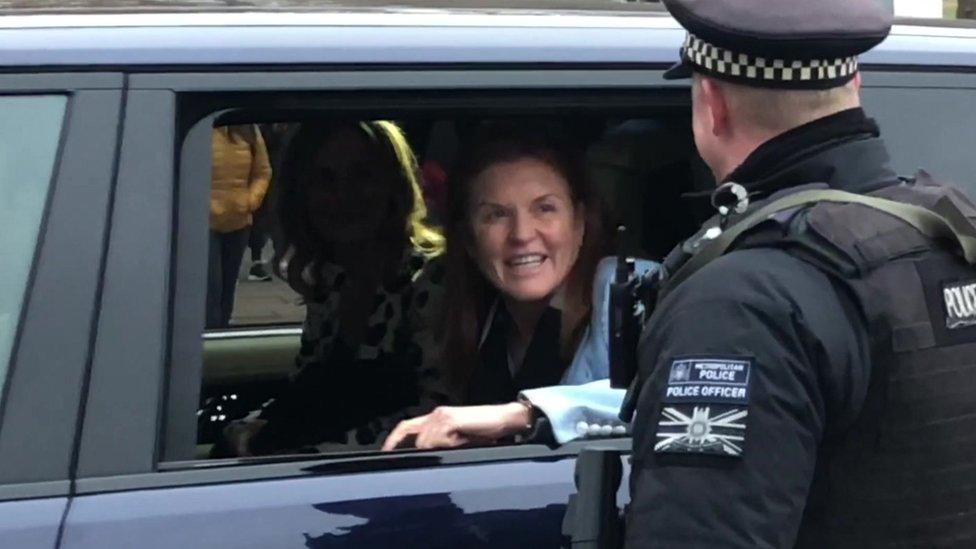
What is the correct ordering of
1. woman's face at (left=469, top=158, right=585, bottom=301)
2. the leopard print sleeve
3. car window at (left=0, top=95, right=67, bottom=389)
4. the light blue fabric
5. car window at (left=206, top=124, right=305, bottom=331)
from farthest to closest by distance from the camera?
woman's face at (left=469, top=158, right=585, bottom=301) < the leopard print sleeve < car window at (left=206, top=124, right=305, bottom=331) < the light blue fabric < car window at (left=0, top=95, right=67, bottom=389)

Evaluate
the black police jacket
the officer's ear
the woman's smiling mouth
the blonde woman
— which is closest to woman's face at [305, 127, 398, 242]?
the blonde woman

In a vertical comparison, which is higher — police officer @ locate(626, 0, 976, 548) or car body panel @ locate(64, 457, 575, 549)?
police officer @ locate(626, 0, 976, 548)

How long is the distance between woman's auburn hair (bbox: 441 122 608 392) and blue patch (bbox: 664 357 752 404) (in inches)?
41.7

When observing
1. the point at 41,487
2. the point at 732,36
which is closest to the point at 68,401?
the point at 41,487

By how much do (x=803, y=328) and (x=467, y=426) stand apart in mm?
738

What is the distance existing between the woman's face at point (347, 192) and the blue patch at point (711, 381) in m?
1.59

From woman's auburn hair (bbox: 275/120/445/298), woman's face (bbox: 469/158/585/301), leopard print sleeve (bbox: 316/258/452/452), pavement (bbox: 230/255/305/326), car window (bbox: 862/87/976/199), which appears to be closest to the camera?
car window (bbox: 862/87/976/199)

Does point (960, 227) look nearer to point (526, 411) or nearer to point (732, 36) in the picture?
point (732, 36)

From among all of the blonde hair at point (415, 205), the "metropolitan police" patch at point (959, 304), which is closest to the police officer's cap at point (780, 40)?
the "metropolitan police" patch at point (959, 304)

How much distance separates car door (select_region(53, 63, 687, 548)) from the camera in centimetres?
177

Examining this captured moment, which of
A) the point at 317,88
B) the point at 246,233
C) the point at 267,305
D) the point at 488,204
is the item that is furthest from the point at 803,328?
the point at 267,305

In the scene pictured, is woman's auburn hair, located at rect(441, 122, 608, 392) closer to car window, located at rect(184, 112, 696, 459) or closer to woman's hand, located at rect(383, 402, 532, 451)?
car window, located at rect(184, 112, 696, 459)

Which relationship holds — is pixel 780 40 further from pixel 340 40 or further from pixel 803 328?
pixel 340 40

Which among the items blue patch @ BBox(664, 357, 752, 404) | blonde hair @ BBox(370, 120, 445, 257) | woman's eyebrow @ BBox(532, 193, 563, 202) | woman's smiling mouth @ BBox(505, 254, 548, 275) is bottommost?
blue patch @ BBox(664, 357, 752, 404)
